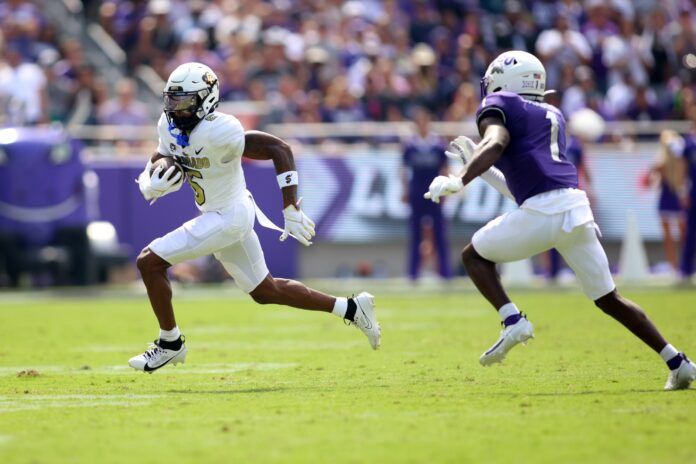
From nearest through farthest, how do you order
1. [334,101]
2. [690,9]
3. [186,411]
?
[186,411] → [334,101] → [690,9]

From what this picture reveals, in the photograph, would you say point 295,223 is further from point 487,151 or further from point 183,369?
point 487,151

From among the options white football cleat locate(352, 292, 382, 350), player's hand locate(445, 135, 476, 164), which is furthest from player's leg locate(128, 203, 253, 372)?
player's hand locate(445, 135, 476, 164)

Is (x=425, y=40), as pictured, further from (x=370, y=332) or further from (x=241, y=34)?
(x=370, y=332)

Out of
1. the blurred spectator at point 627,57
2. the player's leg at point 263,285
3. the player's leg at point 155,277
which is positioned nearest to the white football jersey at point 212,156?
the player's leg at point 263,285

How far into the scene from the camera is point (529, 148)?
282 inches

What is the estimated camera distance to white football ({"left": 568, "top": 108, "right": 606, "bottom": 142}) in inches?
686

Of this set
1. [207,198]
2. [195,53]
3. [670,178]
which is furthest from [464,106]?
[207,198]

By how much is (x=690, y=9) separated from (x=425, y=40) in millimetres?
4486

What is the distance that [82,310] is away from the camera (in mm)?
13695

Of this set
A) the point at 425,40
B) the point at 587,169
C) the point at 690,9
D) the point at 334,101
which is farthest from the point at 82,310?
the point at 690,9

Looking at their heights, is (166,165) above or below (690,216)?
above

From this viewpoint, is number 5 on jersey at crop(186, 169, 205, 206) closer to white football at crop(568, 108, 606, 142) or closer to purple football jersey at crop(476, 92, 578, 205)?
purple football jersey at crop(476, 92, 578, 205)

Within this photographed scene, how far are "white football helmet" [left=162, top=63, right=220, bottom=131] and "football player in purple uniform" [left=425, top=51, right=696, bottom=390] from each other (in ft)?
5.61

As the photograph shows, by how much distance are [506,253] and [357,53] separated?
1240cm
